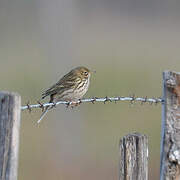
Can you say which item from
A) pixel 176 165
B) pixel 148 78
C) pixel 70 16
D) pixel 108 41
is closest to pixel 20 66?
pixel 70 16

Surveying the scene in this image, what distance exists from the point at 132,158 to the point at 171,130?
1.28ft

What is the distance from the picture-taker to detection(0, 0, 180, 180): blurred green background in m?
13.1

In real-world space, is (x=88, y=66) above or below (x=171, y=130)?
above

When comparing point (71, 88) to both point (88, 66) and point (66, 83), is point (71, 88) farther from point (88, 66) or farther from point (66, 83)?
point (88, 66)

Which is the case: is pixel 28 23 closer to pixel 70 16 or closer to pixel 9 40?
pixel 9 40

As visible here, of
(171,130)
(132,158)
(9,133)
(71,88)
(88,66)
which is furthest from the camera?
(88,66)

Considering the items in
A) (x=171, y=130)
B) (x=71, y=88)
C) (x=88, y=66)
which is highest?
(x=88, y=66)

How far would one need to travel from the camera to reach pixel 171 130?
4.55 metres

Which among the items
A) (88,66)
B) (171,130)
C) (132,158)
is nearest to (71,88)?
(171,130)

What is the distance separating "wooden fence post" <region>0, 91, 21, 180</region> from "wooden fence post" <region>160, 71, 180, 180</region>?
3.86 feet

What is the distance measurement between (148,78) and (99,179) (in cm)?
657

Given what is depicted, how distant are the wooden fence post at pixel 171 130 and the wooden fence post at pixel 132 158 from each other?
0.85ft

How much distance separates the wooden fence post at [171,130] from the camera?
4551mm

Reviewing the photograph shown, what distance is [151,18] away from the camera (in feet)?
87.4
